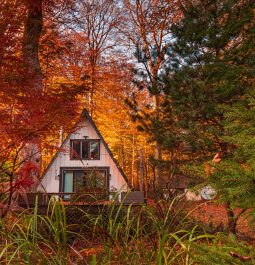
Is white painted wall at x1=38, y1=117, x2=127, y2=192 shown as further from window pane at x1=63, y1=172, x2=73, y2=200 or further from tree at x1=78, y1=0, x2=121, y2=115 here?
tree at x1=78, y1=0, x2=121, y2=115

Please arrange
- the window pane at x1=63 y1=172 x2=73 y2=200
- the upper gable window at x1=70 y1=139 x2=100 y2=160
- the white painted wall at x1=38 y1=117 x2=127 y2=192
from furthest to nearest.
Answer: the upper gable window at x1=70 y1=139 x2=100 y2=160
the window pane at x1=63 y1=172 x2=73 y2=200
the white painted wall at x1=38 y1=117 x2=127 y2=192

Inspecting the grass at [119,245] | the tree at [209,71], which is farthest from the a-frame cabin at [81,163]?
the grass at [119,245]

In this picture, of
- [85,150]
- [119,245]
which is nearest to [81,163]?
[85,150]

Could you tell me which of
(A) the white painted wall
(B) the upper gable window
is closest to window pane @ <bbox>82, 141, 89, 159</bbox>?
(B) the upper gable window

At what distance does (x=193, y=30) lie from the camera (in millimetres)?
8344

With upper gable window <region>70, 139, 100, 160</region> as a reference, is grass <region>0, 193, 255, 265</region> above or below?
below

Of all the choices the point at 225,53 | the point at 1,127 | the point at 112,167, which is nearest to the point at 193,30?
the point at 225,53

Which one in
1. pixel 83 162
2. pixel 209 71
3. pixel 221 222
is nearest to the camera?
pixel 221 222

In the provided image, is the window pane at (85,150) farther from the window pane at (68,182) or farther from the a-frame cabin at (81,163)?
the window pane at (68,182)

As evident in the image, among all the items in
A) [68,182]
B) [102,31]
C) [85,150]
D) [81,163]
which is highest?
[102,31]

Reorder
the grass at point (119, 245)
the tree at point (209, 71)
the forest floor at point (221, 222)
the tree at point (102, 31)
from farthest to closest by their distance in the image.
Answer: the tree at point (102, 31) < the tree at point (209, 71) < the forest floor at point (221, 222) < the grass at point (119, 245)

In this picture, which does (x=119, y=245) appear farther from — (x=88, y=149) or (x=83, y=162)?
(x=88, y=149)

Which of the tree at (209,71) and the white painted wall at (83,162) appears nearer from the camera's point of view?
the tree at (209,71)

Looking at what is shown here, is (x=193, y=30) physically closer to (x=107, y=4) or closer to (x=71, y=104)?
(x=71, y=104)
